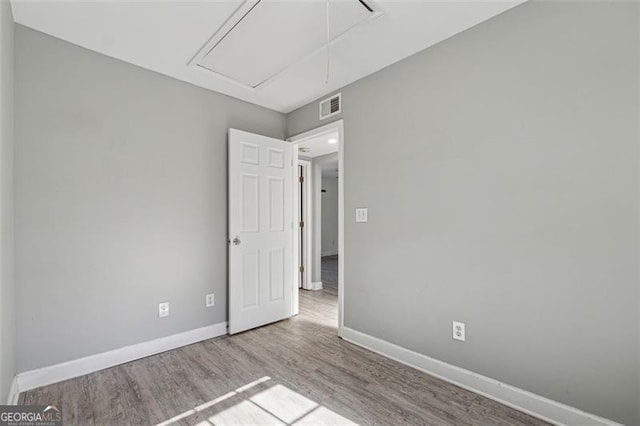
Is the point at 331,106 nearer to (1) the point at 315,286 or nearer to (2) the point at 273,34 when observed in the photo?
(2) the point at 273,34

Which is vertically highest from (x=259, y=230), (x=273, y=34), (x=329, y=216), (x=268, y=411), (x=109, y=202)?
(x=273, y=34)

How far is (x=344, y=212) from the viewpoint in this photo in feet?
9.43

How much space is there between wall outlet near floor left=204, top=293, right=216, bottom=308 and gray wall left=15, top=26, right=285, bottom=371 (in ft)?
0.13

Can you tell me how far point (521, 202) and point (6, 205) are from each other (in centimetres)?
311

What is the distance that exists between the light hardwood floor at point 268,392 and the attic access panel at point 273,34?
254 centimetres

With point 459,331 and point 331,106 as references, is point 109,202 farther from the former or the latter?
point 459,331

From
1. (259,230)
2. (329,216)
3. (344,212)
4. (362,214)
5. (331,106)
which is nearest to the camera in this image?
(362,214)

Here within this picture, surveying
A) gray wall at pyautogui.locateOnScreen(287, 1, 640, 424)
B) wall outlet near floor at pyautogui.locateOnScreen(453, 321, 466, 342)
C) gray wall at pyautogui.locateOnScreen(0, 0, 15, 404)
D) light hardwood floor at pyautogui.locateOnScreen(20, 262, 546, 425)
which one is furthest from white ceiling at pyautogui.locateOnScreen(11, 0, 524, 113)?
light hardwood floor at pyautogui.locateOnScreen(20, 262, 546, 425)

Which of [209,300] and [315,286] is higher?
[209,300]

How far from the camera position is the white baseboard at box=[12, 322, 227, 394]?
1.98 metres

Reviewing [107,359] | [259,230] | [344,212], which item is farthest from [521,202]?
[107,359]

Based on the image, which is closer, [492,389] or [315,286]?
[492,389]

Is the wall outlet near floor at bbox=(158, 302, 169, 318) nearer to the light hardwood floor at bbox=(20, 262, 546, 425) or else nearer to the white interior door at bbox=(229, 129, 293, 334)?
the light hardwood floor at bbox=(20, 262, 546, 425)

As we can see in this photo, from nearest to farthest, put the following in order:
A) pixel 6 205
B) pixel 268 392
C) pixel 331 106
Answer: pixel 6 205
pixel 268 392
pixel 331 106
